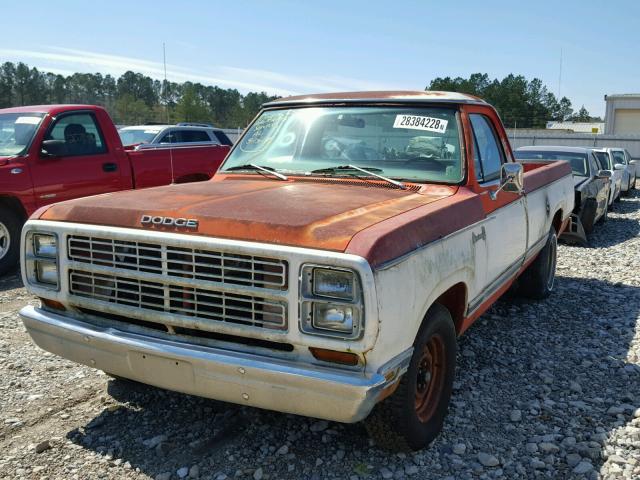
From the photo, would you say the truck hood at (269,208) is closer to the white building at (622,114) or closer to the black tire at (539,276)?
the black tire at (539,276)

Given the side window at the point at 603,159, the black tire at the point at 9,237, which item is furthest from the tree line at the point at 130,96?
the black tire at the point at 9,237

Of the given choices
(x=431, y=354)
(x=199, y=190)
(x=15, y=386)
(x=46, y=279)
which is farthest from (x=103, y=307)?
(x=431, y=354)

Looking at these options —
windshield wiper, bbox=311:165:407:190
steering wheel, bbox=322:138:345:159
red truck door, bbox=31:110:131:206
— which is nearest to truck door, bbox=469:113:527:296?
windshield wiper, bbox=311:165:407:190

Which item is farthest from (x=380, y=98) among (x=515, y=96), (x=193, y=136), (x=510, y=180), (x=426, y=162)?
(x=515, y=96)

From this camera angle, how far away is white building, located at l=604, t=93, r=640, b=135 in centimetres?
3816

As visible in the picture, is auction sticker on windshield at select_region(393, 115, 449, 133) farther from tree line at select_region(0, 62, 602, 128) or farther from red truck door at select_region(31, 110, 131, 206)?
tree line at select_region(0, 62, 602, 128)

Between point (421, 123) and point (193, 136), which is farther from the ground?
point (421, 123)

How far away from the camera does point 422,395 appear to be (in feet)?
10.6

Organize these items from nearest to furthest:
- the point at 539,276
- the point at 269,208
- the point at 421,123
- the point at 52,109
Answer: the point at 269,208, the point at 421,123, the point at 539,276, the point at 52,109

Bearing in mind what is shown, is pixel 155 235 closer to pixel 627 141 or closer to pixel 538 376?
pixel 538 376

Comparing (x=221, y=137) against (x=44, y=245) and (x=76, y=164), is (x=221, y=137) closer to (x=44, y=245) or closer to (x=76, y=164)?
(x=76, y=164)

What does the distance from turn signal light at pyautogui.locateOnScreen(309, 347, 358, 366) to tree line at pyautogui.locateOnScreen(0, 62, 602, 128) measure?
49.3 meters

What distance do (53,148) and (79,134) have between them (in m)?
0.56

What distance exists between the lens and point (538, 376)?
423cm
